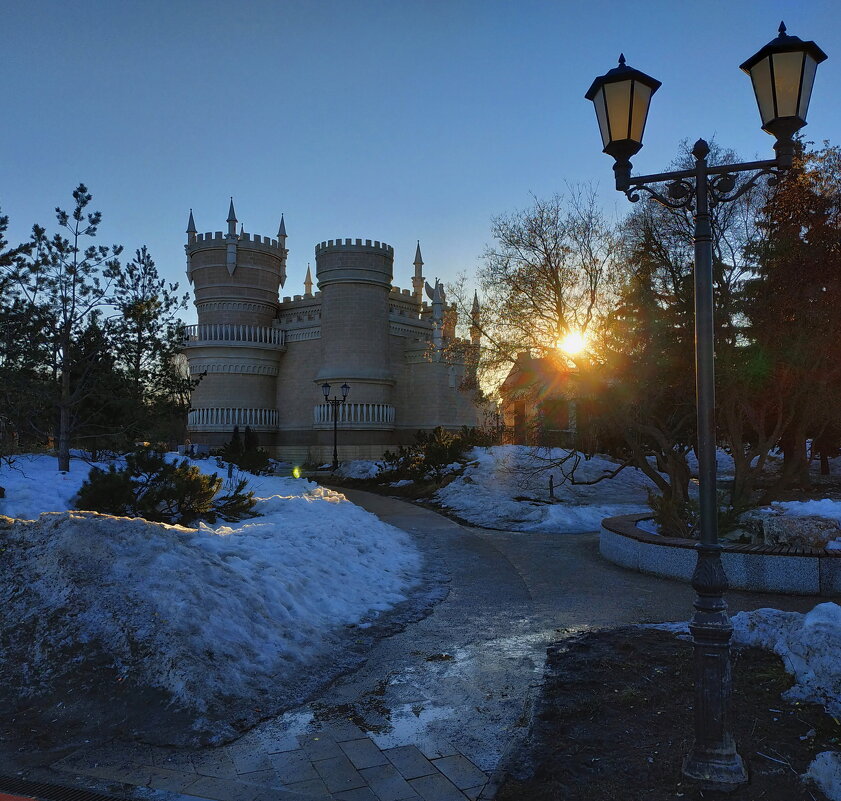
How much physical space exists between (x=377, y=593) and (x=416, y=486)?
49.7 ft

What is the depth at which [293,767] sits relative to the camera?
397cm

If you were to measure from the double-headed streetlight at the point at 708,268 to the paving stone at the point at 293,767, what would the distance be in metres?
2.21

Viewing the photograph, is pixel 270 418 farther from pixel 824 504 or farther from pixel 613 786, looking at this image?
pixel 613 786

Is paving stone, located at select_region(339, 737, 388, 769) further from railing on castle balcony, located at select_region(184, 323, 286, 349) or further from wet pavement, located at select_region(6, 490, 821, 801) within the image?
railing on castle balcony, located at select_region(184, 323, 286, 349)

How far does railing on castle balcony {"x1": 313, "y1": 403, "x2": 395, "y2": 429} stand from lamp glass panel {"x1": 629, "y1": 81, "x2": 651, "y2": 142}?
2974 centimetres

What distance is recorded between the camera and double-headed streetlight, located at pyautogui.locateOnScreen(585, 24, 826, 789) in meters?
3.72

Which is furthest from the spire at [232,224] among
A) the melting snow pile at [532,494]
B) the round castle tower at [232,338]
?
the melting snow pile at [532,494]

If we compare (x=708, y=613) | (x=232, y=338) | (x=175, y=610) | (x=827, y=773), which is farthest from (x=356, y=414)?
(x=827, y=773)

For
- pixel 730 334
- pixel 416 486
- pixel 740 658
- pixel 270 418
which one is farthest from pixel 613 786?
pixel 270 418

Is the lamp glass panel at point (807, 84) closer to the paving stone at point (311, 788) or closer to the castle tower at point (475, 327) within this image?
the paving stone at point (311, 788)

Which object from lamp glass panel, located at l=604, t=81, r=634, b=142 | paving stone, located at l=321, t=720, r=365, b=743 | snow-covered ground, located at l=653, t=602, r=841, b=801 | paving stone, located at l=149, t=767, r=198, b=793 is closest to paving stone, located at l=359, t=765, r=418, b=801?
paving stone, located at l=321, t=720, r=365, b=743

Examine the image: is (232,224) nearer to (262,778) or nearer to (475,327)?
(475,327)

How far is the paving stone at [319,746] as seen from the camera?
4.11 m

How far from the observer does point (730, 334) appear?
1201 cm
